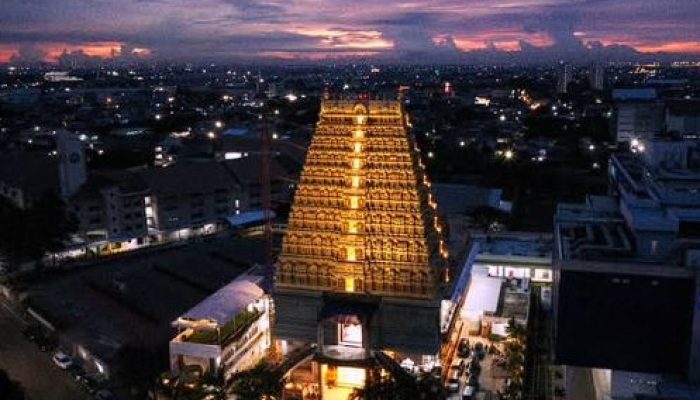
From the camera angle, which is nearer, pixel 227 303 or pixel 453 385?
Answer: pixel 453 385

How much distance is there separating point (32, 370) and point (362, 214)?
14.1 m

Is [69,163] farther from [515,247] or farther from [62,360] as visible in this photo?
[515,247]

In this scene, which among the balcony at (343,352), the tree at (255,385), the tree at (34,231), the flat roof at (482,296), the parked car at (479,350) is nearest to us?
the tree at (255,385)

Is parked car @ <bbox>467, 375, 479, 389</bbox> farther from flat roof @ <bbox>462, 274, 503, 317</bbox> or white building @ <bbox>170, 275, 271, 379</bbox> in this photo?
white building @ <bbox>170, 275, 271, 379</bbox>

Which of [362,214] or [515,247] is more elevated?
[362,214]

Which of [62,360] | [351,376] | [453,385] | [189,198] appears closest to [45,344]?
[62,360]

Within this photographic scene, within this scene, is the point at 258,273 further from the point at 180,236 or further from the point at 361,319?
the point at 180,236

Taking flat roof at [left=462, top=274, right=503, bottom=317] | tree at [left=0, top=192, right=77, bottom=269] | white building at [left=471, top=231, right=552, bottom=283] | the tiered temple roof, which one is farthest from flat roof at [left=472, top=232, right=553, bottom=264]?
tree at [left=0, top=192, right=77, bottom=269]

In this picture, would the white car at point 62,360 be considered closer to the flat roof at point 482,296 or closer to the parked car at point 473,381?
the parked car at point 473,381

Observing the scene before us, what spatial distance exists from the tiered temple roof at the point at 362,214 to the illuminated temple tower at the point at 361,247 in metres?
0.04

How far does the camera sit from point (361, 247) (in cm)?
2625

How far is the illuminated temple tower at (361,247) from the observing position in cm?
2548

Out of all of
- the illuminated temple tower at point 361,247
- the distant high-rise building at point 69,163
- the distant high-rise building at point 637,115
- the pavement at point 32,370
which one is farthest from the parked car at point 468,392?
the distant high-rise building at point 637,115

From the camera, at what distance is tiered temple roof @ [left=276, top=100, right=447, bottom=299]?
25859 mm
